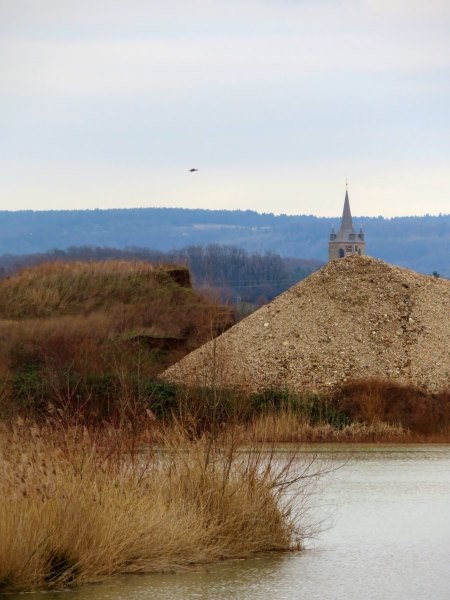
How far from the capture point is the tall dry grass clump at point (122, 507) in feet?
36.5

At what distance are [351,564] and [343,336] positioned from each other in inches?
780

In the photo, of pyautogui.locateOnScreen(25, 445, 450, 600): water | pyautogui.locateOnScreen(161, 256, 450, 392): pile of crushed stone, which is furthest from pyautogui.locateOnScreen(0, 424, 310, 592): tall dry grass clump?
pyautogui.locateOnScreen(161, 256, 450, 392): pile of crushed stone

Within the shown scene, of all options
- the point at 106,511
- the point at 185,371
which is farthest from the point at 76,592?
the point at 185,371

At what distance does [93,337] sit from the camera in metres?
32.0

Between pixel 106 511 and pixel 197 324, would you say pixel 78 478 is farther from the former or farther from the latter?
pixel 197 324

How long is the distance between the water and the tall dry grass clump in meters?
0.24

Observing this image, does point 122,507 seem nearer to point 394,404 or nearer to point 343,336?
point 394,404

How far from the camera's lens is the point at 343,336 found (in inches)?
1262

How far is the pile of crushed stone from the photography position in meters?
30.0

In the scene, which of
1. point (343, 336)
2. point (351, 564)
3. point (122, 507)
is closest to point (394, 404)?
point (343, 336)

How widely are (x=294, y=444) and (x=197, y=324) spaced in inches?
410

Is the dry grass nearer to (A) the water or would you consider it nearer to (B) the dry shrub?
(B) the dry shrub

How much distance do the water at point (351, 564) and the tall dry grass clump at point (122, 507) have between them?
239 mm

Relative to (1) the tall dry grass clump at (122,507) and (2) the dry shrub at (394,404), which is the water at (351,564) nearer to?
(1) the tall dry grass clump at (122,507)
